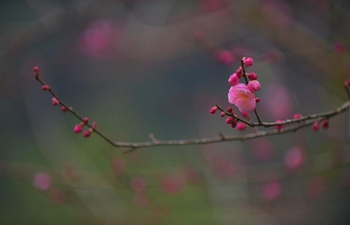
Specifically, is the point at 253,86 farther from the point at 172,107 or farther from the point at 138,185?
the point at 172,107

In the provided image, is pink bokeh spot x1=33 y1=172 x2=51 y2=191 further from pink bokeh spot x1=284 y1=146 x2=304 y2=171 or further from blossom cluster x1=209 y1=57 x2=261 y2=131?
blossom cluster x1=209 y1=57 x2=261 y2=131

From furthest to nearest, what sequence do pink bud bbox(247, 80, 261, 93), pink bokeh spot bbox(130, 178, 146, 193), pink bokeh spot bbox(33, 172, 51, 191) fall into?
pink bokeh spot bbox(33, 172, 51, 191)
pink bokeh spot bbox(130, 178, 146, 193)
pink bud bbox(247, 80, 261, 93)

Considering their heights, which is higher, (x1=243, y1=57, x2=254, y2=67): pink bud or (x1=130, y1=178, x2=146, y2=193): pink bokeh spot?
(x1=130, y1=178, x2=146, y2=193): pink bokeh spot

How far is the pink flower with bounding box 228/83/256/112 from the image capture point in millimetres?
1021

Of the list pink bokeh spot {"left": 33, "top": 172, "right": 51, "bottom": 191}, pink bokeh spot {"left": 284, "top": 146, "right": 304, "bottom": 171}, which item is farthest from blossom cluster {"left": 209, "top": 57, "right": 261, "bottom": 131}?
pink bokeh spot {"left": 33, "top": 172, "right": 51, "bottom": 191}

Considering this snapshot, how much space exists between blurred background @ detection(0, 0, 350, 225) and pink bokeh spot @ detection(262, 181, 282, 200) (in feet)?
0.06

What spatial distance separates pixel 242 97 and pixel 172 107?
4.91m

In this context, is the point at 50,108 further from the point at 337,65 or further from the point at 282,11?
the point at 337,65

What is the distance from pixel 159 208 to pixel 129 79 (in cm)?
299

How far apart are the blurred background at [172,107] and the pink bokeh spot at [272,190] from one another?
0.02 m

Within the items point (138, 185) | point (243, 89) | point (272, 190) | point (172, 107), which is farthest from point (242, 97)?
point (172, 107)

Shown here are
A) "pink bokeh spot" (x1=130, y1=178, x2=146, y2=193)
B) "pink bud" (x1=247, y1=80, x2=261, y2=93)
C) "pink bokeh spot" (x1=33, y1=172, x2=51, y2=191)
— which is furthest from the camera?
"pink bokeh spot" (x1=33, y1=172, x2=51, y2=191)

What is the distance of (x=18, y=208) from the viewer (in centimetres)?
522

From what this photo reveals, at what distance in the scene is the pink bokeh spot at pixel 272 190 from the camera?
2934mm
